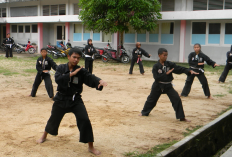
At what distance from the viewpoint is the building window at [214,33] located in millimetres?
19281

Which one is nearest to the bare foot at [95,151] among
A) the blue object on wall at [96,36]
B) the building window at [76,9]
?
the blue object on wall at [96,36]

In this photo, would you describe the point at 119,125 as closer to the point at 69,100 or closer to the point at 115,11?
the point at 69,100

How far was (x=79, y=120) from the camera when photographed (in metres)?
4.18

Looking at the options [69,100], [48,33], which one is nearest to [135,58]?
[69,100]

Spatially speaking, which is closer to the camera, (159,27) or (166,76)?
(166,76)

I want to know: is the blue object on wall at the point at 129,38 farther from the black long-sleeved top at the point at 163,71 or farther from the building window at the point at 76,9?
the black long-sleeved top at the point at 163,71

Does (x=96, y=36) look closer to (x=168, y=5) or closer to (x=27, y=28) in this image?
(x=168, y=5)

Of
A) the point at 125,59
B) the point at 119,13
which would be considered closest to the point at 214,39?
the point at 125,59

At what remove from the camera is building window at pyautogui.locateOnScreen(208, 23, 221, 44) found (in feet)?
63.3

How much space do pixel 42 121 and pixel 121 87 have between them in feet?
16.0

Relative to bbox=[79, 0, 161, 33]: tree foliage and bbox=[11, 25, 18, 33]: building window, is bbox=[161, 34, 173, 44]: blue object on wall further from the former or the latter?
bbox=[11, 25, 18, 33]: building window

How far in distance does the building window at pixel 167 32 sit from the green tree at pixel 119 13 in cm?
190

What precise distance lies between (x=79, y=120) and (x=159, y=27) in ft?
60.2

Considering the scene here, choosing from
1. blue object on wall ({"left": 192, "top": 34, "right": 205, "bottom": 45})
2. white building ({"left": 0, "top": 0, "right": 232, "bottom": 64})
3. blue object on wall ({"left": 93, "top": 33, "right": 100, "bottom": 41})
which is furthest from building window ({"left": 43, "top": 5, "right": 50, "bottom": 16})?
blue object on wall ({"left": 192, "top": 34, "right": 205, "bottom": 45})
